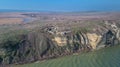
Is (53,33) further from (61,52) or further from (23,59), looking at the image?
(23,59)

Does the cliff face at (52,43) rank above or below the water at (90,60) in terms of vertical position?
above

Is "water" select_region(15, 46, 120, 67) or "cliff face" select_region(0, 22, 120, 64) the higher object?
"cliff face" select_region(0, 22, 120, 64)

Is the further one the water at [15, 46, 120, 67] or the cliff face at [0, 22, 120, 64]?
the cliff face at [0, 22, 120, 64]

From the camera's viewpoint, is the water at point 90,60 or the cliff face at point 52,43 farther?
the cliff face at point 52,43

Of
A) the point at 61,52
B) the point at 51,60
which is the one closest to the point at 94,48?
the point at 61,52
